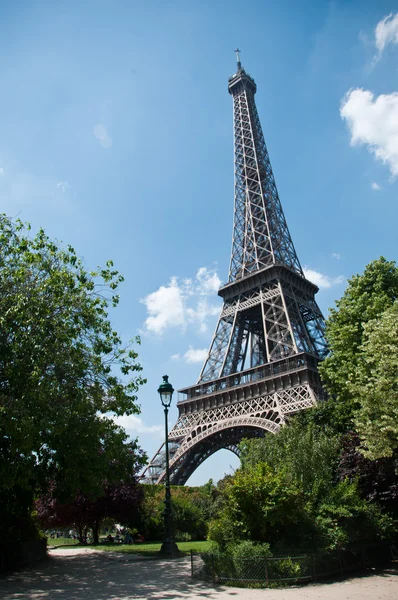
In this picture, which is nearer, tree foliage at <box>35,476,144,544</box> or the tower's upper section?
tree foliage at <box>35,476,144,544</box>

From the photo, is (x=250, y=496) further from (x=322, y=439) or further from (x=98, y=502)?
(x=98, y=502)

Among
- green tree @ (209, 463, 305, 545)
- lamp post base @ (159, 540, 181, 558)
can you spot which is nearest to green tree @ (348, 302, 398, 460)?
green tree @ (209, 463, 305, 545)

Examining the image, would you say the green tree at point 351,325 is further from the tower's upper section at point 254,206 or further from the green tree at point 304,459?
the tower's upper section at point 254,206

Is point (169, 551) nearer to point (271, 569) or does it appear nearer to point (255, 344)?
point (271, 569)

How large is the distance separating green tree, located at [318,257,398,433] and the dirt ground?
908 centimetres

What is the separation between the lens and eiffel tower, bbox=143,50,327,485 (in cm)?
4034

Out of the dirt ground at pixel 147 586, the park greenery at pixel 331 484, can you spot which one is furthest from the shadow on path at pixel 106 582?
the park greenery at pixel 331 484

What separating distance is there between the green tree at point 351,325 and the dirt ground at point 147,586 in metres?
9.08

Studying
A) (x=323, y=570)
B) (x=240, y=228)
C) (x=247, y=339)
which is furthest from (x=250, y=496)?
(x=240, y=228)

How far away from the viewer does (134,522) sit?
2820cm

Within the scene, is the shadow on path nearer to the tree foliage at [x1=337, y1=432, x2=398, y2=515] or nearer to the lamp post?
the lamp post

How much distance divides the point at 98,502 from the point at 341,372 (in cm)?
1567

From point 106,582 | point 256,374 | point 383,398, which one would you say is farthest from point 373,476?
point 256,374

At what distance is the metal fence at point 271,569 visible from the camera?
39.0ft
